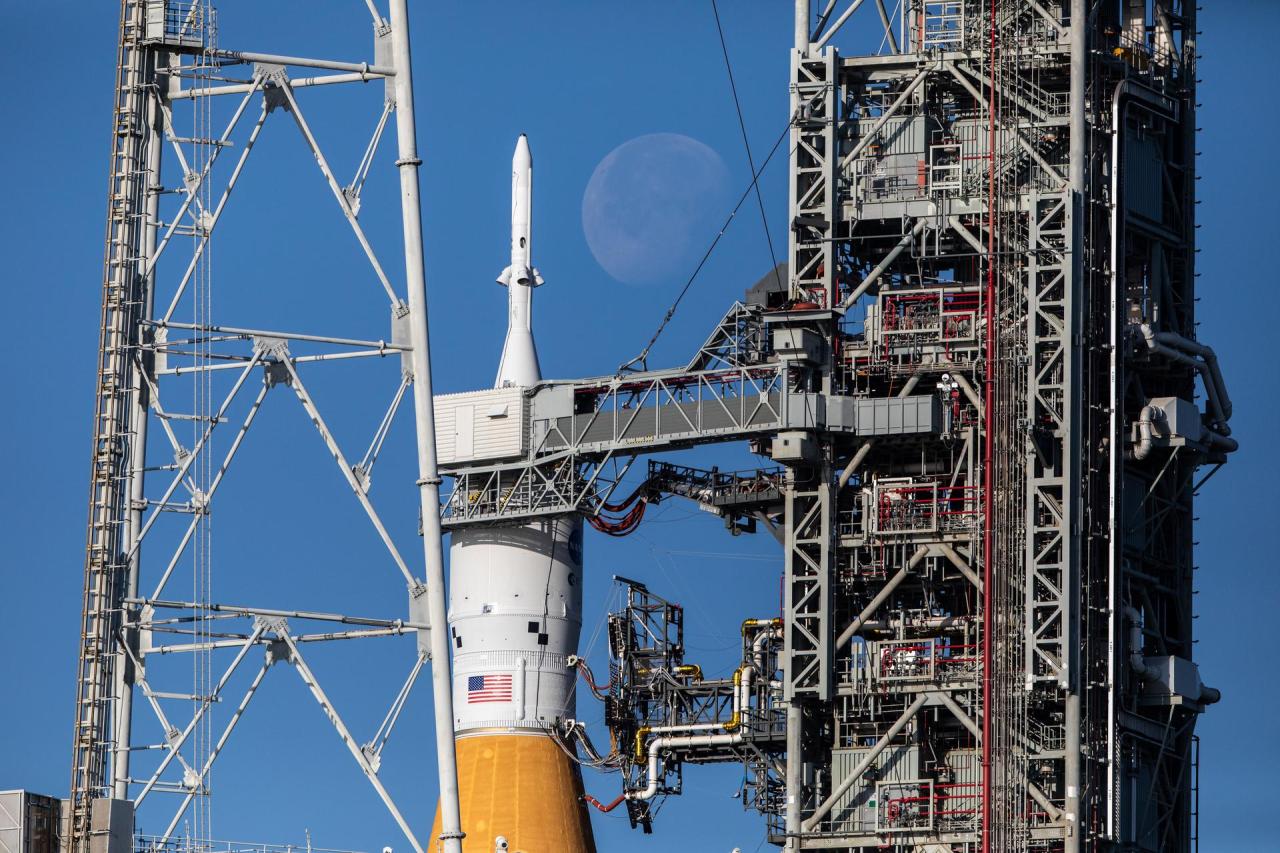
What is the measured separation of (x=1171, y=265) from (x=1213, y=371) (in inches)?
136

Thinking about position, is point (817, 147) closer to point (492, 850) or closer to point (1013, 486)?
point (1013, 486)

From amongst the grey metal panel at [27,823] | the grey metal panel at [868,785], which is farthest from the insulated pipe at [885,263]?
the grey metal panel at [27,823]

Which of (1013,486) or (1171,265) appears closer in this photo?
(1013,486)

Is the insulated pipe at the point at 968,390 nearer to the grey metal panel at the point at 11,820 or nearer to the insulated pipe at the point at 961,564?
the insulated pipe at the point at 961,564

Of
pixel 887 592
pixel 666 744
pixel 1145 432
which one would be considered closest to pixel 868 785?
pixel 887 592

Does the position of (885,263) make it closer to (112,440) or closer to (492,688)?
(492,688)

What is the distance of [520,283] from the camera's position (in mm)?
103625

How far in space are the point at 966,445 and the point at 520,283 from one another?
20361mm

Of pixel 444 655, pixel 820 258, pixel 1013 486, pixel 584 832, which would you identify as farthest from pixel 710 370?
pixel 444 655

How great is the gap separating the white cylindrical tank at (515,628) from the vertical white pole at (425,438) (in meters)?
32.7

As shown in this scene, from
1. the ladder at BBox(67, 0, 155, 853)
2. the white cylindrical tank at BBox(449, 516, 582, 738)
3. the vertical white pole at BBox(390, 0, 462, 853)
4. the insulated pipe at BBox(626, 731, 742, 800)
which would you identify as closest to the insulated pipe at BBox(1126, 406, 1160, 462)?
the insulated pipe at BBox(626, 731, 742, 800)

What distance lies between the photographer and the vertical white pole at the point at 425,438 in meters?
62.8

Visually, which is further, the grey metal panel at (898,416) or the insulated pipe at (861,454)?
the insulated pipe at (861,454)

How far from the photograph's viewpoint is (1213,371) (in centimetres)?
9150
